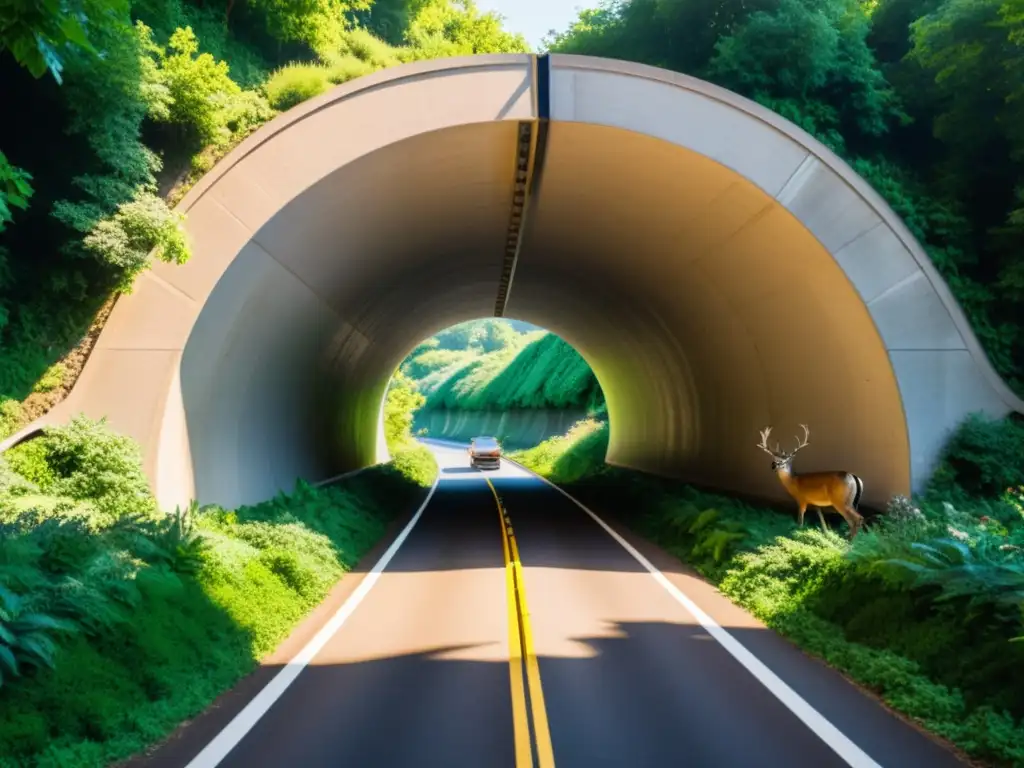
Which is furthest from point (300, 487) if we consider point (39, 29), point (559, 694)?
point (39, 29)

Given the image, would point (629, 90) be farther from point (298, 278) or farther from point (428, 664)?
point (428, 664)

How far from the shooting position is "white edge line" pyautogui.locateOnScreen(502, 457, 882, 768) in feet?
19.2

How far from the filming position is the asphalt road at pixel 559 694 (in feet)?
19.2

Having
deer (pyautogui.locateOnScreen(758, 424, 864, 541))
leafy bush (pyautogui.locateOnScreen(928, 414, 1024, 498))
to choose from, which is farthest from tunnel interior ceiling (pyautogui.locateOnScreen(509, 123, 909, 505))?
deer (pyautogui.locateOnScreen(758, 424, 864, 541))

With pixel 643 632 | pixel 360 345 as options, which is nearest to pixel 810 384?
pixel 643 632

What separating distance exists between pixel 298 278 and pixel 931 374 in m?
10.4

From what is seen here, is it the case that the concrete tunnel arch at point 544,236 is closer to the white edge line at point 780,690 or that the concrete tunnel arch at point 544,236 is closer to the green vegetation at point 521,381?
the white edge line at point 780,690

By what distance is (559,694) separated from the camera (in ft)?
23.3

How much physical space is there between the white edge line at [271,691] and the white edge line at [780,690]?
13.5ft

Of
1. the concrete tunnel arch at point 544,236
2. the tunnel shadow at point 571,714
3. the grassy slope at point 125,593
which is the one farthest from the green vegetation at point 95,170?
the tunnel shadow at point 571,714

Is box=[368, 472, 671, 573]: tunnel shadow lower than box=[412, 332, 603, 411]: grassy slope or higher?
lower

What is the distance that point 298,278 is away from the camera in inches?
575

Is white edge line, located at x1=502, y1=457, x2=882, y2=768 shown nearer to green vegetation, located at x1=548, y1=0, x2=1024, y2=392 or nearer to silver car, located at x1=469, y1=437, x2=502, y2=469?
green vegetation, located at x1=548, y1=0, x2=1024, y2=392

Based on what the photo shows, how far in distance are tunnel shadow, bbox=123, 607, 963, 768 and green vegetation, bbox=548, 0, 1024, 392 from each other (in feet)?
30.8
